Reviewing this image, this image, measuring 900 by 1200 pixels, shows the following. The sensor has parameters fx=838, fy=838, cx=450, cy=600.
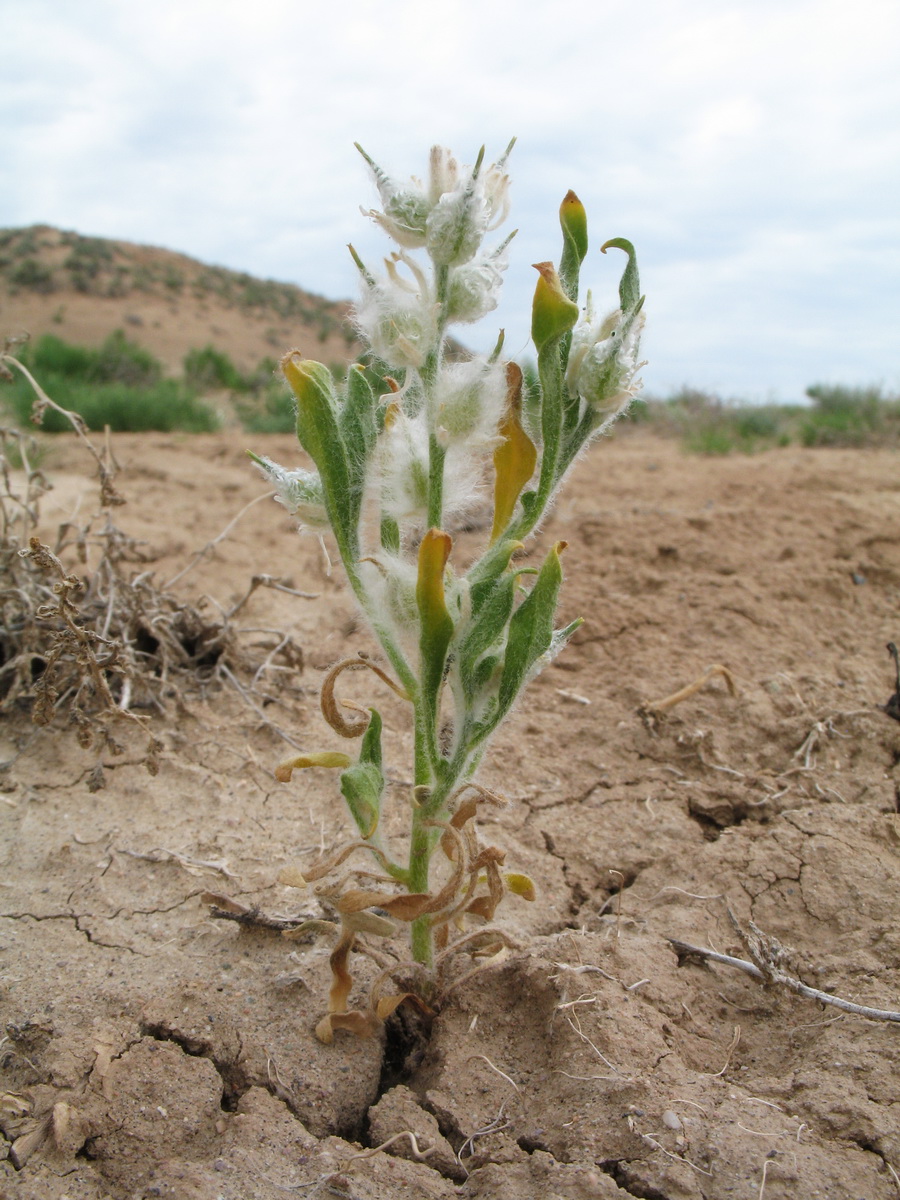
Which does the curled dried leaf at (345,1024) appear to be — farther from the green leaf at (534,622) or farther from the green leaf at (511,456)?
the green leaf at (511,456)

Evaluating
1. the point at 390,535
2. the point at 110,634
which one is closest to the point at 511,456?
the point at 390,535

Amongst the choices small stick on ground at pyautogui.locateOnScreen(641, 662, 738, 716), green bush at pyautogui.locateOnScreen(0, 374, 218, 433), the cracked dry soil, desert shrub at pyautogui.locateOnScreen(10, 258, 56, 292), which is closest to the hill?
desert shrub at pyautogui.locateOnScreen(10, 258, 56, 292)

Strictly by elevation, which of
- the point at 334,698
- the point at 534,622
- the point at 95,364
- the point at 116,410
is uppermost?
the point at 95,364

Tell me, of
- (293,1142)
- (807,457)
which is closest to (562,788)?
(293,1142)

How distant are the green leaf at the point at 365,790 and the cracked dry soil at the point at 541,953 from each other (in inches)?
17.0

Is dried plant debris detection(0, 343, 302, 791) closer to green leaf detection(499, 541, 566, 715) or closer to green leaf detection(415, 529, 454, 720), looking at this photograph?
green leaf detection(415, 529, 454, 720)

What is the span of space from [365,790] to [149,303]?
111 ft

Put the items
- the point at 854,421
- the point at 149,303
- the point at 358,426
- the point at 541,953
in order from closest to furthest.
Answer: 1. the point at 358,426
2. the point at 541,953
3. the point at 854,421
4. the point at 149,303

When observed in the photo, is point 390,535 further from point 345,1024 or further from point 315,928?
point 345,1024

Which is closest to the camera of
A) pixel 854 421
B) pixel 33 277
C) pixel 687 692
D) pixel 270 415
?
pixel 687 692

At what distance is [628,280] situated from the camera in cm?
131

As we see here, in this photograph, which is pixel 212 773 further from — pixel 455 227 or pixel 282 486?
pixel 455 227

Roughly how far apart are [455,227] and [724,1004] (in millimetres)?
1376

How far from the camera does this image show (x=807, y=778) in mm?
2111
